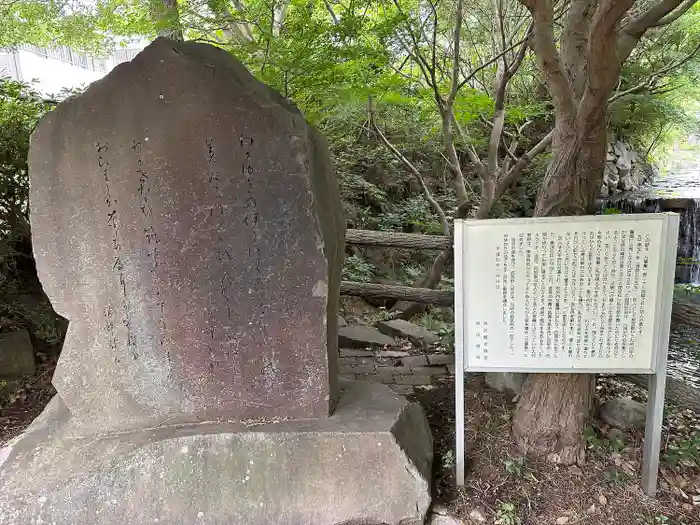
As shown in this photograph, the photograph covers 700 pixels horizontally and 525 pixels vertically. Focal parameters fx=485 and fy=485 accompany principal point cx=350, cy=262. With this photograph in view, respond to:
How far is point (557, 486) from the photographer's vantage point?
298 cm

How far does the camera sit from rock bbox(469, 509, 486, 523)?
9.04 feet

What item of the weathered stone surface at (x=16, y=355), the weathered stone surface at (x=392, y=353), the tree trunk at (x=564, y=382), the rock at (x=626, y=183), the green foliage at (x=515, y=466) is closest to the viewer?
the tree trunk at (x=564, y=382)

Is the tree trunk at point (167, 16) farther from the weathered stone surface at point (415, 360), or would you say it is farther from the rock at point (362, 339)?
the weathered stone surface at point (415, 360)

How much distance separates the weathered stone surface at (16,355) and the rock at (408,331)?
3.49 meters

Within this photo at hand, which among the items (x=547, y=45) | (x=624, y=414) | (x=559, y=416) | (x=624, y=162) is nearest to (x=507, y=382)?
(x=559, y=416)

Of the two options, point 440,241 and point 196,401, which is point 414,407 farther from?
point 440,241

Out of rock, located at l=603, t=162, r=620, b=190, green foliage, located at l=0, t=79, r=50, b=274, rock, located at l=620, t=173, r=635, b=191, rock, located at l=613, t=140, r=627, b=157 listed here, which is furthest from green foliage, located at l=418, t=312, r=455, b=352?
rock, located at l=613, t=140, r=627, b=157

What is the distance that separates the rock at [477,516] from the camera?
2.76 m

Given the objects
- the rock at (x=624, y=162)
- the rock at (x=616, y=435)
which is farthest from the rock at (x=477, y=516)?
the rock at (x=624, y=162)

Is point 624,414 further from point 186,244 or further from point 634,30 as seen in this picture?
point 186,244

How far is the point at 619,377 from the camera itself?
427 cm

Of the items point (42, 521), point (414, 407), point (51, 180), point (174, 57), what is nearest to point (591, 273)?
point (414, 407)

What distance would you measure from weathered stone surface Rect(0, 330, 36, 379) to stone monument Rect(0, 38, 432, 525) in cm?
160

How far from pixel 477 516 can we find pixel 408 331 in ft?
9.31
